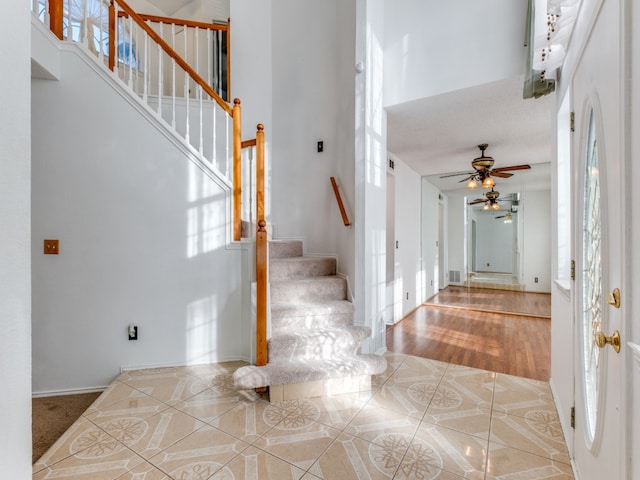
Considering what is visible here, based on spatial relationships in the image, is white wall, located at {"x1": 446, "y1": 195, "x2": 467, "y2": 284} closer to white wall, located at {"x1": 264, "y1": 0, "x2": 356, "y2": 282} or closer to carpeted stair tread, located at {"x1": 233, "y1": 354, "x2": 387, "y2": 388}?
white wall, located at {"x1": 264, "y1": 0, "x2": 356, "y2": 282}

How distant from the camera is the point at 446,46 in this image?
2666mm

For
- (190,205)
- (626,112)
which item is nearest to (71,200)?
(190,205)

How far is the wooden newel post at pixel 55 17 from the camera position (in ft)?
8.02

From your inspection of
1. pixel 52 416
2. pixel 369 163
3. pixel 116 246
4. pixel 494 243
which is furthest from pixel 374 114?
pixel 494 243

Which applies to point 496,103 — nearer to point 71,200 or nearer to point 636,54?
point 636,54

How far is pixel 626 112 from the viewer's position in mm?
878

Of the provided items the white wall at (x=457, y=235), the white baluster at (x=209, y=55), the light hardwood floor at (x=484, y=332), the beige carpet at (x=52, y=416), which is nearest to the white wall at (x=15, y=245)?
the beige carpet at (x=52, y=416)

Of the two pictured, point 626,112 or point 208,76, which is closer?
point 626,112

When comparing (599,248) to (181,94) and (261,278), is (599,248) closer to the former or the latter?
(261,278)

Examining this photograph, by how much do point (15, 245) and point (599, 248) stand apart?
6.71 ft

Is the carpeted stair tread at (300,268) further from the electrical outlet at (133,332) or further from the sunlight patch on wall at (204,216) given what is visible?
the electrical outlet at (133,332)

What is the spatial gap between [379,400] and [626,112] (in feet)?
6.92

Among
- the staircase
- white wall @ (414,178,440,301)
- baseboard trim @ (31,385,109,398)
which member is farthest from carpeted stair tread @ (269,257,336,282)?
white wall @ (414,178,440,301)

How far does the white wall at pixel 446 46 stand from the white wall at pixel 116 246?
2158 millimetres
